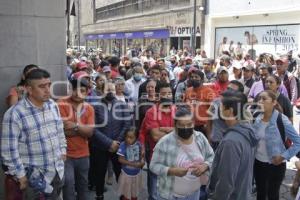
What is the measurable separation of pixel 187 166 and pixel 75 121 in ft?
5.42

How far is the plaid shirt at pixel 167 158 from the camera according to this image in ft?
12.7

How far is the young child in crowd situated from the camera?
538cm

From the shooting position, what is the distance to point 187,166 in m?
3.88

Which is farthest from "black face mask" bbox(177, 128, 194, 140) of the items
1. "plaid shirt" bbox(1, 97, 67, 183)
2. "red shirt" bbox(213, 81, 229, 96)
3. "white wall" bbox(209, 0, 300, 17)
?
"white wall" bbox(209, 0, 300, 17)

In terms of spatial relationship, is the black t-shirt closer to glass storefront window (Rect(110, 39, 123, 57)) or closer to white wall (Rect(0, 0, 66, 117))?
white wall (Rect(0, 0, 66, 117))

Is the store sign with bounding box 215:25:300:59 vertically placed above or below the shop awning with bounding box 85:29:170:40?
below

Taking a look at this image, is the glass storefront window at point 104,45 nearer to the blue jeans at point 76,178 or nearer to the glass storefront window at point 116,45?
the glass storefront window at point 116,45

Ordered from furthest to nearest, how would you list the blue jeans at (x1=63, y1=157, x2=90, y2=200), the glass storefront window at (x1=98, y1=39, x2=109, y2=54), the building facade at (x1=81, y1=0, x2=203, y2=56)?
the glass storefront window at (x1=98, y1=39, x2=109, y2=54)
the building facade at (x1=81, y1=0, x2=203, y2=56)
the blue jeans at (x1=63, y1=157, x2=90, y2=200)

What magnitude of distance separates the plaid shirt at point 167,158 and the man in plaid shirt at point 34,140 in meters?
1.04

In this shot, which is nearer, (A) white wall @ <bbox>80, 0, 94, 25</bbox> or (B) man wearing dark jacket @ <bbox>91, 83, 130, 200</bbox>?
(B) man wearing dark jacket @ <bbox>91, 83, 130, 200</bbox>

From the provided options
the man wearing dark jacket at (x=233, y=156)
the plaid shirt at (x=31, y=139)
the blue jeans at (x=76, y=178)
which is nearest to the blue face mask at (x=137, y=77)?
the blue jeans at (x=76, y=178)

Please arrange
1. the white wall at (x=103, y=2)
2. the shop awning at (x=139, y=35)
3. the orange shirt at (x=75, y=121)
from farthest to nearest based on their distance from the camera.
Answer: the white wall at (x=103, y=2), the shop awning at (x=139, y=35), the orange shirt at (x=75, y=121)

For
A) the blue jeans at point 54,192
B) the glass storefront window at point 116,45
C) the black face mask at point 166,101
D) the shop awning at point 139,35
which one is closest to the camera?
the blue jeans at point 54,192

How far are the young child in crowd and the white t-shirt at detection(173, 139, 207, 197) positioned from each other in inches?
58.1
